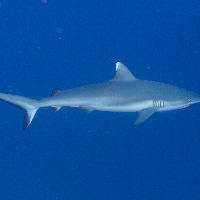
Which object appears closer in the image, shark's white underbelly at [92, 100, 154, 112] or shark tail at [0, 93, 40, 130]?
shark tail at [0, 93, 40, 130]

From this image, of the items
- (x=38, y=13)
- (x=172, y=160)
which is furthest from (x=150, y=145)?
(x=38, y=13)

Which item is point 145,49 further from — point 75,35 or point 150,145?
point 150,145

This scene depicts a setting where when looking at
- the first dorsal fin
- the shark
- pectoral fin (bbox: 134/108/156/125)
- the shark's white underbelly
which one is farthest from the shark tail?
pectoral fin (bbox: 134/108/156/125)

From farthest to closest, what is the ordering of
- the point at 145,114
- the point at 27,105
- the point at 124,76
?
the point at 124,76 < the point at 145,114 < the point at 27,105

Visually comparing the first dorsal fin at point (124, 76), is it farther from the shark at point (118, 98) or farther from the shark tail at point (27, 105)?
the shark tail at point (27, 105)

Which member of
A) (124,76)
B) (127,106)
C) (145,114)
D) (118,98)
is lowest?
(145,114)

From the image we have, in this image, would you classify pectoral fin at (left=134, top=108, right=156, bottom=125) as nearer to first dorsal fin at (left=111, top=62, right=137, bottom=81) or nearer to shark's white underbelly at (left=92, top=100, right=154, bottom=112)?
shark's white underbelly at (left=92, top=100, right=154, bottom=112)

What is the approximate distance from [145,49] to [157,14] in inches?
44.8

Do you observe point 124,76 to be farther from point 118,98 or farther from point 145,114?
point 145,114

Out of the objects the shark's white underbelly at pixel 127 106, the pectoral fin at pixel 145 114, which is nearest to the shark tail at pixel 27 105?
the shark's white underbelly at pixel 127 106

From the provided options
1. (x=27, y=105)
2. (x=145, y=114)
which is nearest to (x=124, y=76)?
(x=145, y=114)

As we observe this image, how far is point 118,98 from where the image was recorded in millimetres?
4637

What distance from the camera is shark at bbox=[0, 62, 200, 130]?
4.51m

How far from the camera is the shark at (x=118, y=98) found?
4512 millimetres
